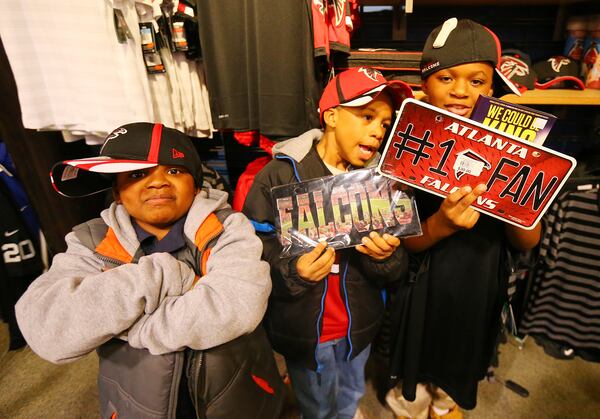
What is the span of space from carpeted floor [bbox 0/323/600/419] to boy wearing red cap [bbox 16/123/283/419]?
92 centimetres

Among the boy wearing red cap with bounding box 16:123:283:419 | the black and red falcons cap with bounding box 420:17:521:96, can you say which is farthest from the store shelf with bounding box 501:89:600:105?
the boy wearing red cap with bounding box 16:123:283:419

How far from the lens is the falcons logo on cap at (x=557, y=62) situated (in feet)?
4.21

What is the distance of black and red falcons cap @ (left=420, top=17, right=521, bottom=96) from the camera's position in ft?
2.62

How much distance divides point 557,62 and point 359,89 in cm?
115

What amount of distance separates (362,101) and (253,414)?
82cm

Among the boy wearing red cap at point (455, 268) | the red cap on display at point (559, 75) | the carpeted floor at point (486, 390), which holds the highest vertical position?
the red cap on display at point (559, 75)

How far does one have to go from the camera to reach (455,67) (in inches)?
32.0

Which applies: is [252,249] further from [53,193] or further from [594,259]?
[594,259]

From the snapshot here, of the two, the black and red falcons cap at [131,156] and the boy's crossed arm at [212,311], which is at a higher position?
the black and red falcons cap at [131,156]

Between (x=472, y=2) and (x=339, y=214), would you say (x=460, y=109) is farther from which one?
(x=472, y=2)

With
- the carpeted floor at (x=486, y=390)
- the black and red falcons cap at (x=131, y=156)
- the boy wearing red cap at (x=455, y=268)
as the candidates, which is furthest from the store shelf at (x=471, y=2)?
the carpeted floor at (x=486, y=390)

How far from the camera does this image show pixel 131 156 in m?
0.71

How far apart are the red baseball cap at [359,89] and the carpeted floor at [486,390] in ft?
4.28

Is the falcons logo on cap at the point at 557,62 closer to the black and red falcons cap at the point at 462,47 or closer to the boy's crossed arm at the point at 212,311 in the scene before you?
the black and red falcons cap at the point at 462,47
